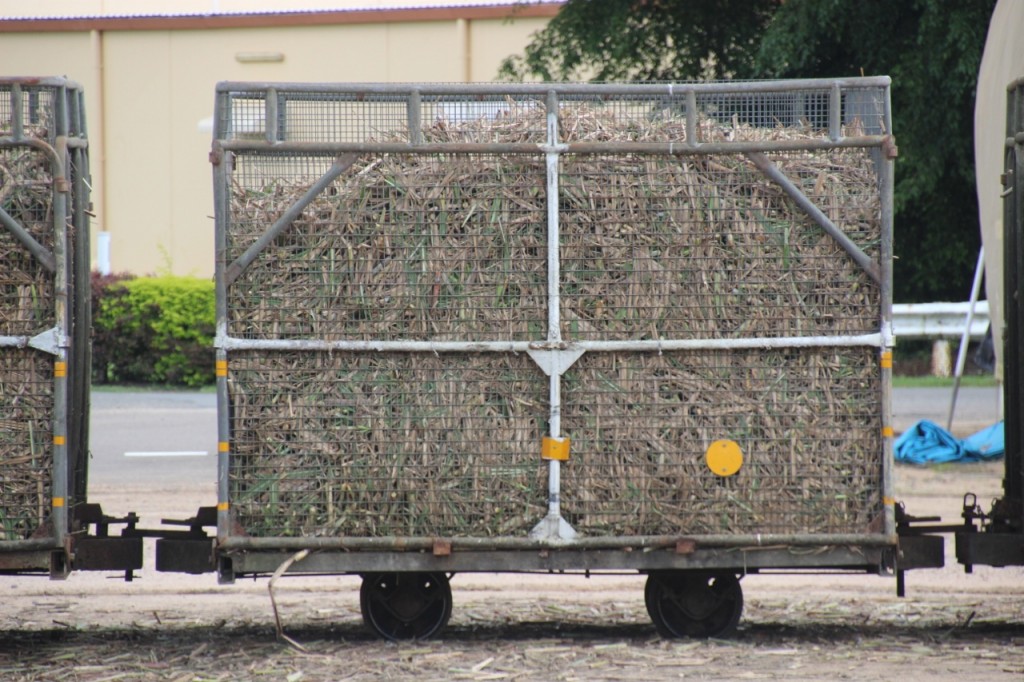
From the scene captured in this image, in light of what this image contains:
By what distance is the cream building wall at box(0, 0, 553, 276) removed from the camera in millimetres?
22500

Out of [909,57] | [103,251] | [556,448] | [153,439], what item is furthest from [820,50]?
[103,251]

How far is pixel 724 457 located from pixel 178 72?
764 inches

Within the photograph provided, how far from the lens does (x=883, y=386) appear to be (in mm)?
6176

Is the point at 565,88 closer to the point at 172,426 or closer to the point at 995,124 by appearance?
the point at 995,124

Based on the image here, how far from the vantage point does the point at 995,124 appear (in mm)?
8227

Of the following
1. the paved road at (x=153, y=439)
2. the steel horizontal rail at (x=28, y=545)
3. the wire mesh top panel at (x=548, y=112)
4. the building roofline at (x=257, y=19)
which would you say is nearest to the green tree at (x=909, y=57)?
the building roofline at (x=257, y=19)

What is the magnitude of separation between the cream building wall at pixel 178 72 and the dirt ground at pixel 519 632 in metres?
15.0

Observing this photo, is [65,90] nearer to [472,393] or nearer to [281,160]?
[281,160]

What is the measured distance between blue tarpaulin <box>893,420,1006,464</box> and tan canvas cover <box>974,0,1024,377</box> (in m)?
4.21

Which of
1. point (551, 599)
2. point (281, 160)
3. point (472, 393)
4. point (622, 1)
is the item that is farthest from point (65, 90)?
point (622, 1)

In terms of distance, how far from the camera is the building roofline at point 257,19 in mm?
22188

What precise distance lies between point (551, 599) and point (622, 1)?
1099cm

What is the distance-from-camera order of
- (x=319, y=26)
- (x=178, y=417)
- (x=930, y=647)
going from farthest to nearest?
(x=319, y=26) < (x=178, y=417) < (x=930, y=647)

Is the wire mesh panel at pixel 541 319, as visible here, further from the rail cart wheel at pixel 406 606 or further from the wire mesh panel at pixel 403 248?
the rail cart wheel at pixel 406 606
